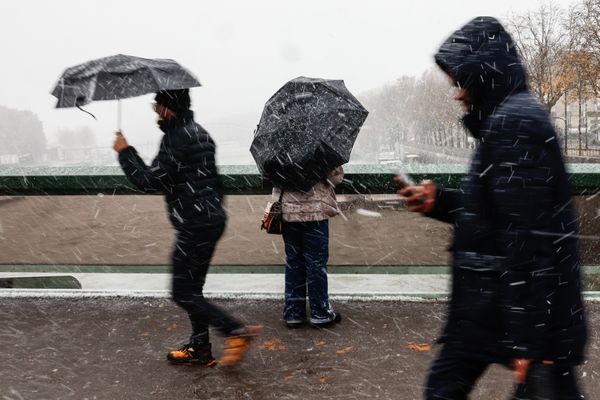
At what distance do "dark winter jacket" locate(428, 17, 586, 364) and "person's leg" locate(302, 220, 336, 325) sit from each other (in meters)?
2.35

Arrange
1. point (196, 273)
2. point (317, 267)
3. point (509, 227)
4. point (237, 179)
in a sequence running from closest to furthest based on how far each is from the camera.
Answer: point (509, 227) < point (196, 273) < point (317, 267) < point (237, 179)

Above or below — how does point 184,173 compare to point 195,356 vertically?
above

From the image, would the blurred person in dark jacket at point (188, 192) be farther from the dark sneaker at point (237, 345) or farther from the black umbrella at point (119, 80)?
the black umbrella at point (119, 80)

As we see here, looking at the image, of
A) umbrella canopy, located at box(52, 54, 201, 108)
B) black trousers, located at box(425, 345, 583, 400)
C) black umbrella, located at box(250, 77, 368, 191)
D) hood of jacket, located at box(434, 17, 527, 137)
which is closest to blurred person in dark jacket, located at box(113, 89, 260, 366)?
umbrella canopy, located at box(52, 54, 201, 108)

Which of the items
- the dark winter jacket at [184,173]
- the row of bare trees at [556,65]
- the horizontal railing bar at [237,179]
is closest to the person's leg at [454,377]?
the dark winter jacket at [184,173]

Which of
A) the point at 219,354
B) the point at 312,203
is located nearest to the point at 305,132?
the point at 312,203

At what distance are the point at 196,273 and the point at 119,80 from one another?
4.20ft

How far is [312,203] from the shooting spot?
461cm

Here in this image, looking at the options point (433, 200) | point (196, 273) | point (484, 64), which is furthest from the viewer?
point (196, 273)

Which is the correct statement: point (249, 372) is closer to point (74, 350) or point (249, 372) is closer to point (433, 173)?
point (74, 350)

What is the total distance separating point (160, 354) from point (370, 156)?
12974cm

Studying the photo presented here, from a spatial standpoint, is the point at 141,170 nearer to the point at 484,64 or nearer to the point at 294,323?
the point at 294,323

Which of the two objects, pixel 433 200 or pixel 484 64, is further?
pixel 433 200

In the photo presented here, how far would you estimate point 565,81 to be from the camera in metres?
56.8
